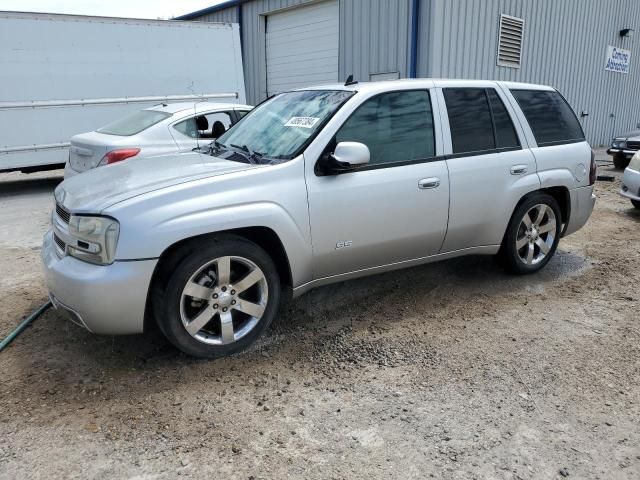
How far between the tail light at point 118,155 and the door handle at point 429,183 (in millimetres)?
4312

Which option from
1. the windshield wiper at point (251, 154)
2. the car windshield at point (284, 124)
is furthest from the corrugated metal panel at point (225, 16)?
the windshield wiper at point (251, 154)

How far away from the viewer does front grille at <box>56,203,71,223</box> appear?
10.8ft

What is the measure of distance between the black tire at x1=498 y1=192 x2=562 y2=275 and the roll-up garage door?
8819mm

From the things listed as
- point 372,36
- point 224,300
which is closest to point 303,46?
point 372,36

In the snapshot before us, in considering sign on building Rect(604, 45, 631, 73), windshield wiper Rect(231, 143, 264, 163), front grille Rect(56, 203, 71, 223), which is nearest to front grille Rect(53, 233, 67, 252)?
front grille Rect(56, 203, 71, 223)

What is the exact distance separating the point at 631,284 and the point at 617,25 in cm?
1473

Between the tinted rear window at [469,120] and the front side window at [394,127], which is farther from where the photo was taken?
the tinted rear window at [469,120]

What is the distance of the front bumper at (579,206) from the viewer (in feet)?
16.2

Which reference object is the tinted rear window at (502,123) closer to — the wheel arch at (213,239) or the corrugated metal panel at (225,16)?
the wheel arch at (213,239)

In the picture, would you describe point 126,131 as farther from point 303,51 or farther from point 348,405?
point 303,51

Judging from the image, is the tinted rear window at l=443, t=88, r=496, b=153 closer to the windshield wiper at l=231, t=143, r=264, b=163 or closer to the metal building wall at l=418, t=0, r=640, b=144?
the windshield wiper at l=231, t=143, r=264, b=163

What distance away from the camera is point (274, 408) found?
2879mm

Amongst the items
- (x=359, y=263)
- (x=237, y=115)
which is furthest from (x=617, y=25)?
(x=359, y=263)

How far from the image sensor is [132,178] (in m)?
3.45
